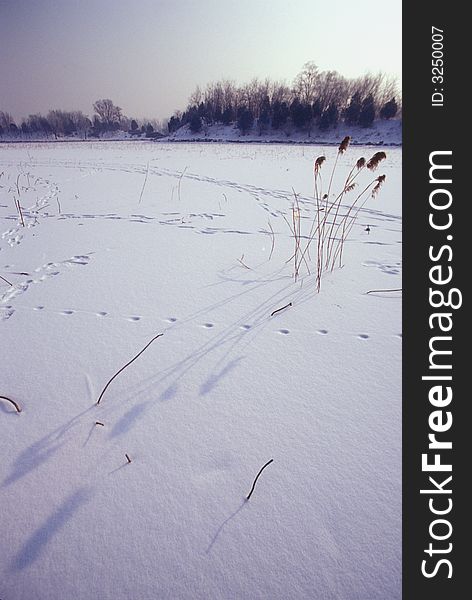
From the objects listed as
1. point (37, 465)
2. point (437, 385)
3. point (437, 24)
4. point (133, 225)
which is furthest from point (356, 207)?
point (37, 465)

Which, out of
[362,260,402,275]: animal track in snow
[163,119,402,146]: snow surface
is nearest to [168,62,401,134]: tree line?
[163,119,402,146]: snow surface

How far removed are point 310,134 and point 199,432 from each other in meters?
42.8

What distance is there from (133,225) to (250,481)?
3.74 m

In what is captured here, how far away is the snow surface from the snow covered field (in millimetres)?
34397

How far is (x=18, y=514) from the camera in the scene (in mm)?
974

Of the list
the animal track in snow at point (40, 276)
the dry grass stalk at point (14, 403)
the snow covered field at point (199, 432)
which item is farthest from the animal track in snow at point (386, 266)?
the dry grass stalk at point (14, 403)

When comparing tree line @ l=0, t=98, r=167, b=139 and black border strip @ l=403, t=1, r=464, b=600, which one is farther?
tree line @ l=0, t=98, r=167, b=139

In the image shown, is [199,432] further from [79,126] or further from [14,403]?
[79,126]

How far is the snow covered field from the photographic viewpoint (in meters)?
0.87

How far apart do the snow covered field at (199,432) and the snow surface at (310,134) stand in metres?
34.4

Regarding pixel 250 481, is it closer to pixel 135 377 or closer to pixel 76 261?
pixel 135 377

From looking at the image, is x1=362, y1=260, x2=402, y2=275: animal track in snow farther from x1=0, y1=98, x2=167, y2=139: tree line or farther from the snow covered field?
x1=0, y1=98, x2=167, y2=139: tree line

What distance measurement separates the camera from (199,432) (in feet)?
4.09

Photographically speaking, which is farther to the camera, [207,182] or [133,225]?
[207,182]
